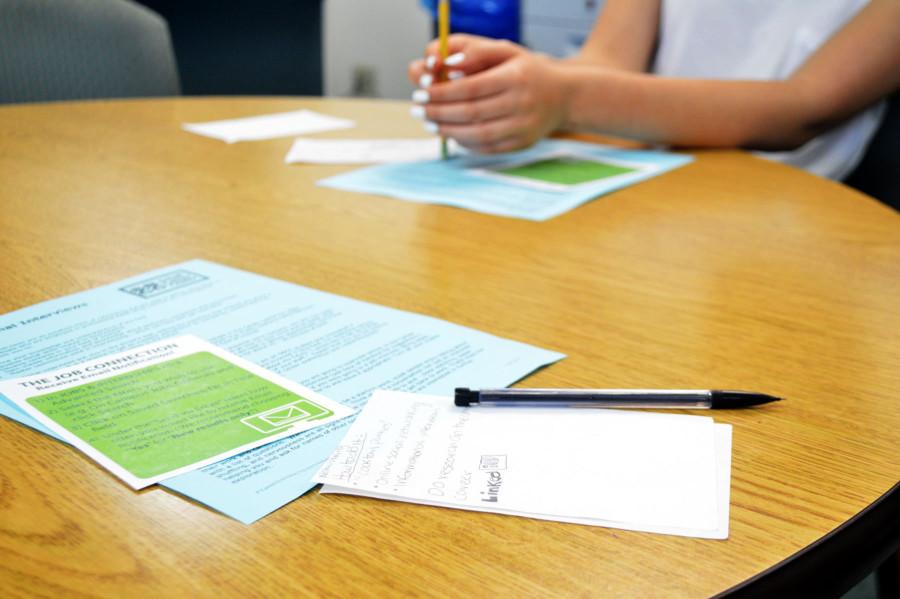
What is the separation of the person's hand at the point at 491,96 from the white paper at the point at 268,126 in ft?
0.76

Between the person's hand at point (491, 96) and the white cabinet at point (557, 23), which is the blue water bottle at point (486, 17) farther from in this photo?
the person's hand at point (491, 96)

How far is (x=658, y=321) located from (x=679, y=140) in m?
0.52

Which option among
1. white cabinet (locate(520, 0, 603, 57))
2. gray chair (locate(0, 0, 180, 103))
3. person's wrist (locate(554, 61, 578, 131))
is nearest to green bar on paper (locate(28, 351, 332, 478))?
person's wrist (locate(554, 61, 578, 131))

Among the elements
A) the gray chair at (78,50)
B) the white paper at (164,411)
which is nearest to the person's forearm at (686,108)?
the white paper at (164,411)

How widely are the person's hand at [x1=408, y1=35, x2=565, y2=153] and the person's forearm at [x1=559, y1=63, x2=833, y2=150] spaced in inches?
1.7

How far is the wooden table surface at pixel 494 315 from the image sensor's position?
30 centimetres

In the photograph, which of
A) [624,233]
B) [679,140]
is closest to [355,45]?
[679,140]

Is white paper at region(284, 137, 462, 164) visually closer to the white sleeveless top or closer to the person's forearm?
the person's forearm

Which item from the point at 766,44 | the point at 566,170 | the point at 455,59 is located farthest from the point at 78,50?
the point at 766,44

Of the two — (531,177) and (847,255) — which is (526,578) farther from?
(531,177)

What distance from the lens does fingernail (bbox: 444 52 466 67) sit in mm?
899

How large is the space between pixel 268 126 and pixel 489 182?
0.40m

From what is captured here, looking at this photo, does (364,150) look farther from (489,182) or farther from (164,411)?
(164,411)

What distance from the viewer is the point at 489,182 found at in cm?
84
